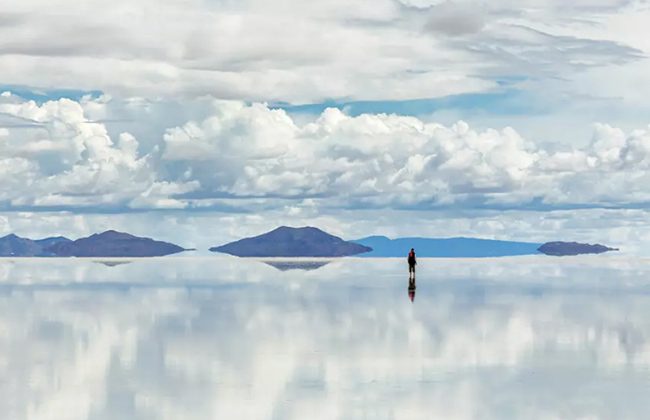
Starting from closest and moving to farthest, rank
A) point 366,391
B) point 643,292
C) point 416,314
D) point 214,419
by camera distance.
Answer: point 214,419 < point 366,391 < point 416,314 < point 643,292

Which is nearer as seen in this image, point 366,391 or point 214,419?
point 214,419

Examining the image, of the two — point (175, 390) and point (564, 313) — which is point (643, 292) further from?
point (175, 390)

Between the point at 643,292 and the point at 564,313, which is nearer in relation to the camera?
the point at 564,313

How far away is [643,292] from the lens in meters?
72.4

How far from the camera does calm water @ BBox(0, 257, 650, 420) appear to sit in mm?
24203

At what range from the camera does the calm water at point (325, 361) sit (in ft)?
79.4

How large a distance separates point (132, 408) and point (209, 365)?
7151 millimetres

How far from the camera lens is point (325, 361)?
31703mm

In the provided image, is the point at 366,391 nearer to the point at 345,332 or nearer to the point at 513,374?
the point at 513,374

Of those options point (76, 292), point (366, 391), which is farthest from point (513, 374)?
point (76, 292)

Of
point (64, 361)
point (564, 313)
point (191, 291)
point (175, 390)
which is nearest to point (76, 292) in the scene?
point (191, 291)

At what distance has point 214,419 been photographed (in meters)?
22.8

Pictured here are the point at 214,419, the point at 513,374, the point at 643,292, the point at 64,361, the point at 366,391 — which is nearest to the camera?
the point at 214,419

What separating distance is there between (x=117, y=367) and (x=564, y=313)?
26735 mm
